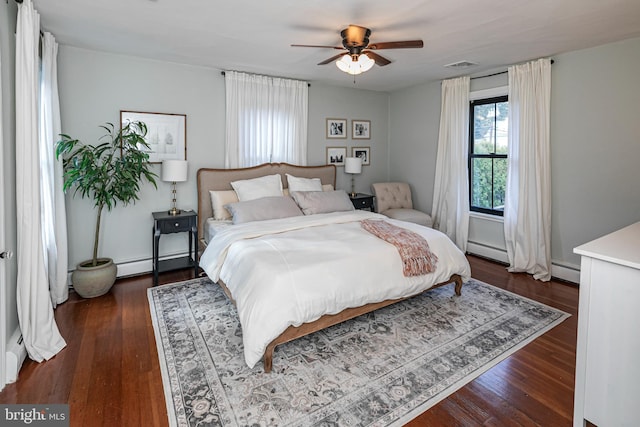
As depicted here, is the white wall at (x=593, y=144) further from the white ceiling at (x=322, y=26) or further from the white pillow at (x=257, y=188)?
the white pillow at (x=257, y=188)

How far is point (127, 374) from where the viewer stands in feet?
7.05

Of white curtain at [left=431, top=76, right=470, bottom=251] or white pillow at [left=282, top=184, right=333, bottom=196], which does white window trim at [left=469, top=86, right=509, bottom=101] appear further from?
white pillow at [left=282, top=184, right=333, bottom=196]

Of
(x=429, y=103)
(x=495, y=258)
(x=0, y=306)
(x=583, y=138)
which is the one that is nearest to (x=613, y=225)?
(x=583, y=138)

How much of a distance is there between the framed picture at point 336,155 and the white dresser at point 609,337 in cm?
406

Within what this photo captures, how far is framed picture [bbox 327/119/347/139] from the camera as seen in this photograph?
5309mm

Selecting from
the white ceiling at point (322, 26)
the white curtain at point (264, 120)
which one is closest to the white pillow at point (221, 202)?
the white curtain at point (264, 120)

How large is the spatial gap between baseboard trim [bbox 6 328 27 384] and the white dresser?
3241 mm

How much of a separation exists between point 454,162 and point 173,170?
12.5 ft

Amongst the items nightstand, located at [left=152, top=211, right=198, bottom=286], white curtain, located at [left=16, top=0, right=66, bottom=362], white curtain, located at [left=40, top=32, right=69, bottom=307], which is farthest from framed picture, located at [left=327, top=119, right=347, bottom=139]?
white curtain, located at [left=16, top=0, right=66, bottom=362]

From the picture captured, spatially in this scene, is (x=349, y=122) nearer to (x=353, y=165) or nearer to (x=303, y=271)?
(x=353, y=165)

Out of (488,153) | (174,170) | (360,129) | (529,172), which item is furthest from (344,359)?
(360,129)

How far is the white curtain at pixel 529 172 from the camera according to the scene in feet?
12.4

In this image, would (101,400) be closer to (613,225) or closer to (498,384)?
(498,384)

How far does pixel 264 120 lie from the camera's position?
4.62m
